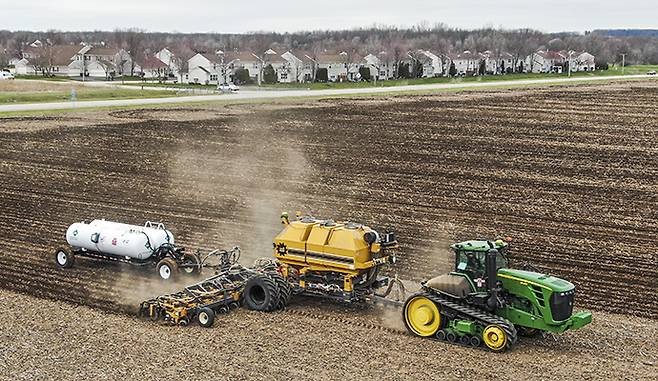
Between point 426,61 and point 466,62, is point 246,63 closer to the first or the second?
point 426,61

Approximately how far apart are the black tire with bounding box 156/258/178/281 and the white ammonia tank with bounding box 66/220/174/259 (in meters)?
0.82

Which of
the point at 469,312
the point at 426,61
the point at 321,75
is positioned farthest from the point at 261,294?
the point at 426,61

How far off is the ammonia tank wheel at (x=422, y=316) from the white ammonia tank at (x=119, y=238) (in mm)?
8795

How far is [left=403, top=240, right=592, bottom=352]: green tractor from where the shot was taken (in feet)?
58.3

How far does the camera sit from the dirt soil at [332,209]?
18.0 meters

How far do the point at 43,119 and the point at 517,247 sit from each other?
146 ft

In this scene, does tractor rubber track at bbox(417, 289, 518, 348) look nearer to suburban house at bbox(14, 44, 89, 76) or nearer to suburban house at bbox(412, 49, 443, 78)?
suburban house at bbox(14, 44, 89, 76)

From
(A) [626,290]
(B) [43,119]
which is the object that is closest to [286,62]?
(B) [43,119]

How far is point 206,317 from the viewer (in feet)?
64.4

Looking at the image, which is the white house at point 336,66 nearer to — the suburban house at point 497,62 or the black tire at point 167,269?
the suburban house at point 497,62

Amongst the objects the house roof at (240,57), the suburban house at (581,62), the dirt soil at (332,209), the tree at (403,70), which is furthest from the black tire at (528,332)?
the suburban house at (581,62)

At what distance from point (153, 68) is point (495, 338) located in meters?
125

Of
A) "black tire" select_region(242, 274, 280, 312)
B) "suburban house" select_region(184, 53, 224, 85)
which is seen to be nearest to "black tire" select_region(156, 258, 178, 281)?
"black tire" select_region(242, 274, 280, 312)

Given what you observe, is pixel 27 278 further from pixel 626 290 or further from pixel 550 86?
pixel 550 86
